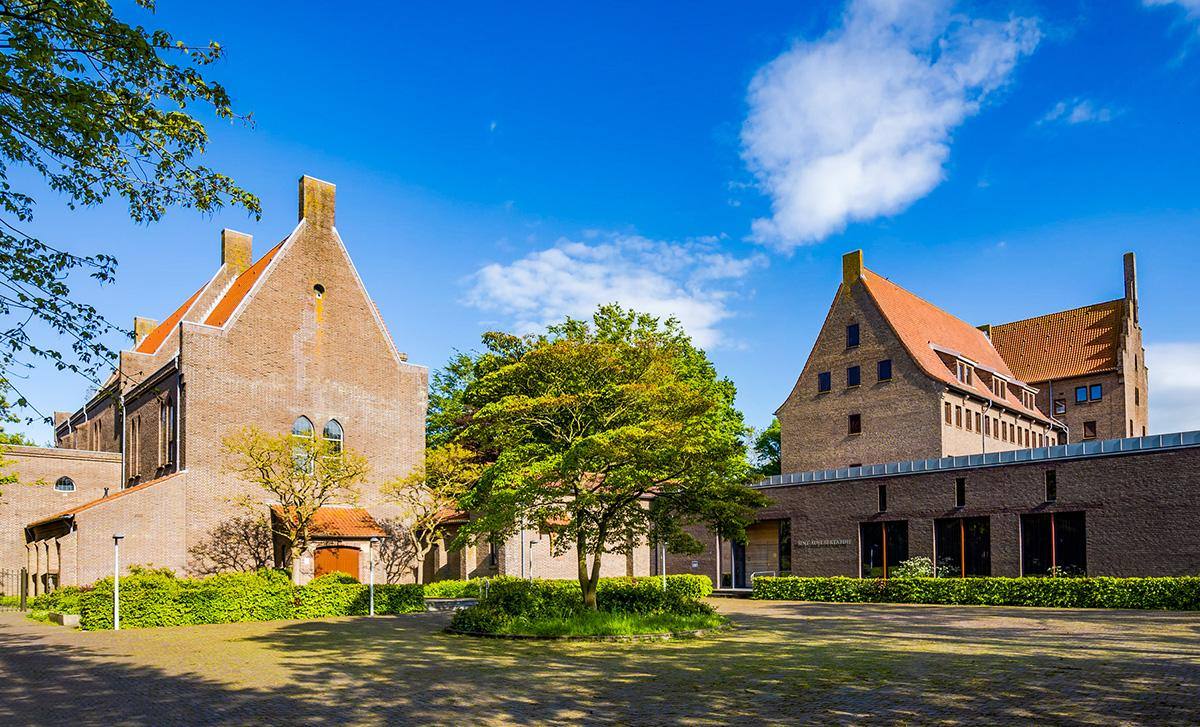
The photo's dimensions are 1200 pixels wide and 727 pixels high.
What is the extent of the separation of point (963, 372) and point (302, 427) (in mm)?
34669

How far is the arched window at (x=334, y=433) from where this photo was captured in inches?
1409

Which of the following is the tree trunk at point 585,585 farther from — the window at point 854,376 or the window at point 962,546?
the window at point 854,376

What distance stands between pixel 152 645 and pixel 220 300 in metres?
24.1

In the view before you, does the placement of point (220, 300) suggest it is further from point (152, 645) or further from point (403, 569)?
point (152, 645)

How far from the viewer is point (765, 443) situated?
6425 cm

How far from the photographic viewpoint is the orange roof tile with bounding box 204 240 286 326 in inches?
1422

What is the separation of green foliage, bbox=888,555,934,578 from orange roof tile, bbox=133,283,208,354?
1333 inches

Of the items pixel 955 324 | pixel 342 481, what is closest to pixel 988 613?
pixel 342 481

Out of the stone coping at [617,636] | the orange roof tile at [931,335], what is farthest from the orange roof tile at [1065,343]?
the stone coping at [617,636]

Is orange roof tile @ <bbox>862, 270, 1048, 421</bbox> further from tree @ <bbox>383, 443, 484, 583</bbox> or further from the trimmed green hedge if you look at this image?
the trimmed green hedge

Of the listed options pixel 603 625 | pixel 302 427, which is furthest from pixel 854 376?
pixel 603 625

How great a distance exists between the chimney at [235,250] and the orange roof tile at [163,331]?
168 cm

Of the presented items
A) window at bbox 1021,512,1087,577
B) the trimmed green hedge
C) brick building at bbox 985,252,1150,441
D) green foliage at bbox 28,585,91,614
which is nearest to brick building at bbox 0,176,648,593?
green foliage at bbox 28,585,91,614

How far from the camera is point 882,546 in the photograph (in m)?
35.2
